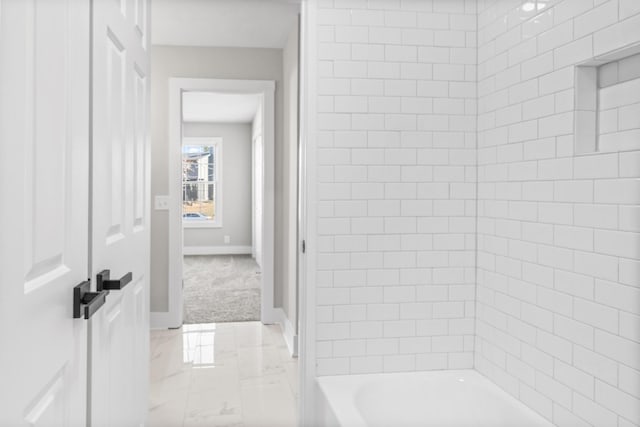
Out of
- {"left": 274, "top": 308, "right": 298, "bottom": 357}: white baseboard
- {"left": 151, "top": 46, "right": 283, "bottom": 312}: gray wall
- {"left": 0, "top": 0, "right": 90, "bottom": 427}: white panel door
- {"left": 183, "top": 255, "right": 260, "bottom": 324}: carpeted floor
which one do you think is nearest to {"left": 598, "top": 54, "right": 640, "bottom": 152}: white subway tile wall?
{"left": 0, "top": 0, "right": 90, "bottom": 427}: white panel door

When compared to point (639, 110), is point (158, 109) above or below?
above

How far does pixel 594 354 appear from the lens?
1.51 metres

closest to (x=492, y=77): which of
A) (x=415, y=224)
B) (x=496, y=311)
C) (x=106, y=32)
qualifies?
(x=415, y=224)

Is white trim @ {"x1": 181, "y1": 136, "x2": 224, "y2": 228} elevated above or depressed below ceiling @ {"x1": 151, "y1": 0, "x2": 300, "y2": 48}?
below

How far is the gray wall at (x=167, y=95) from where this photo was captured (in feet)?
14.9

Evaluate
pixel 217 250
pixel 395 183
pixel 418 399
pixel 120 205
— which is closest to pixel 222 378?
pixel 418 399

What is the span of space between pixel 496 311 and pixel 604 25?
45.3 inches

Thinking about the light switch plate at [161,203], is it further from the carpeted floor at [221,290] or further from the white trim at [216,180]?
the white trim at [216,180]

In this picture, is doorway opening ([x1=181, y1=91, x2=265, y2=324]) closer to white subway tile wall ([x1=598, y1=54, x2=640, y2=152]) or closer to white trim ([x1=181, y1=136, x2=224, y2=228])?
white trim ([x1=181, y1=136, x2=224, y2=228])

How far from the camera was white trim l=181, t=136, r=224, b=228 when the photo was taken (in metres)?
9.80

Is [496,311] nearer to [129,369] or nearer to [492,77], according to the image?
[492,77]

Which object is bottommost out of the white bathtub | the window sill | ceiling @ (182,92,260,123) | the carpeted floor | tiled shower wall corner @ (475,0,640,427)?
the carpeted floor

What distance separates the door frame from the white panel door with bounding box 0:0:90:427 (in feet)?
10.9

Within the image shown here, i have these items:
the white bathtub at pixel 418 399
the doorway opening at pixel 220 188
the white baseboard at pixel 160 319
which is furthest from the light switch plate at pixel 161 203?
the doorway opening at pixel 220 188
